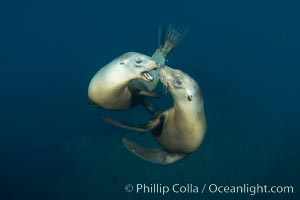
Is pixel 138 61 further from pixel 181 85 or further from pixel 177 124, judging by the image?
pixel 177 124

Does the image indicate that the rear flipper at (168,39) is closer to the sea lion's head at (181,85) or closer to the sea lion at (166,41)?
the sea lion at (166,41)

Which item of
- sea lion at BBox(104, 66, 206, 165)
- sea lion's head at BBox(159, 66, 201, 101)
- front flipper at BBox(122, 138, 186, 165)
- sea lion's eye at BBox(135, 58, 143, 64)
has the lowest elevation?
front flipper at BBox(122, 138, 186, 165)

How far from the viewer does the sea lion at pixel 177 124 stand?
4508mm

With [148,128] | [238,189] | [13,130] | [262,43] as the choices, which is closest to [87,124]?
[13,130]

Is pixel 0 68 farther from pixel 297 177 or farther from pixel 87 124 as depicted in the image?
pixel 297 177

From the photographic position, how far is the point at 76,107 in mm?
9812

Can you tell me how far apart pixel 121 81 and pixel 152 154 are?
3.34 feet

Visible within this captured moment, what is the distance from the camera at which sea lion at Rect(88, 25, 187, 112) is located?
5.02 m

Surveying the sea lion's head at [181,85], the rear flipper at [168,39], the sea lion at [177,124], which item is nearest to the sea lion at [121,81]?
the sea lion at [177,124]

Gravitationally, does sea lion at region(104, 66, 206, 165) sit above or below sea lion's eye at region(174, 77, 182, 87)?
below

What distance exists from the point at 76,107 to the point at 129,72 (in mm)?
5054

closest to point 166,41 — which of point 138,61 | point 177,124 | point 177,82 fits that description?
point 138,61

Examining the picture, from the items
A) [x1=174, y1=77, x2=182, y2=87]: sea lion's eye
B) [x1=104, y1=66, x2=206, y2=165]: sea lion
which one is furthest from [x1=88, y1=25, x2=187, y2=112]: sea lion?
[x1=174, y1=77, x2=182, y2=87]: sea lion's eye

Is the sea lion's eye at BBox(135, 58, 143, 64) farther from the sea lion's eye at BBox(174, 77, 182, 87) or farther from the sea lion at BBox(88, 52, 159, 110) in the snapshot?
the sea lion's eye at BBox(174, 77, 182, 87)
